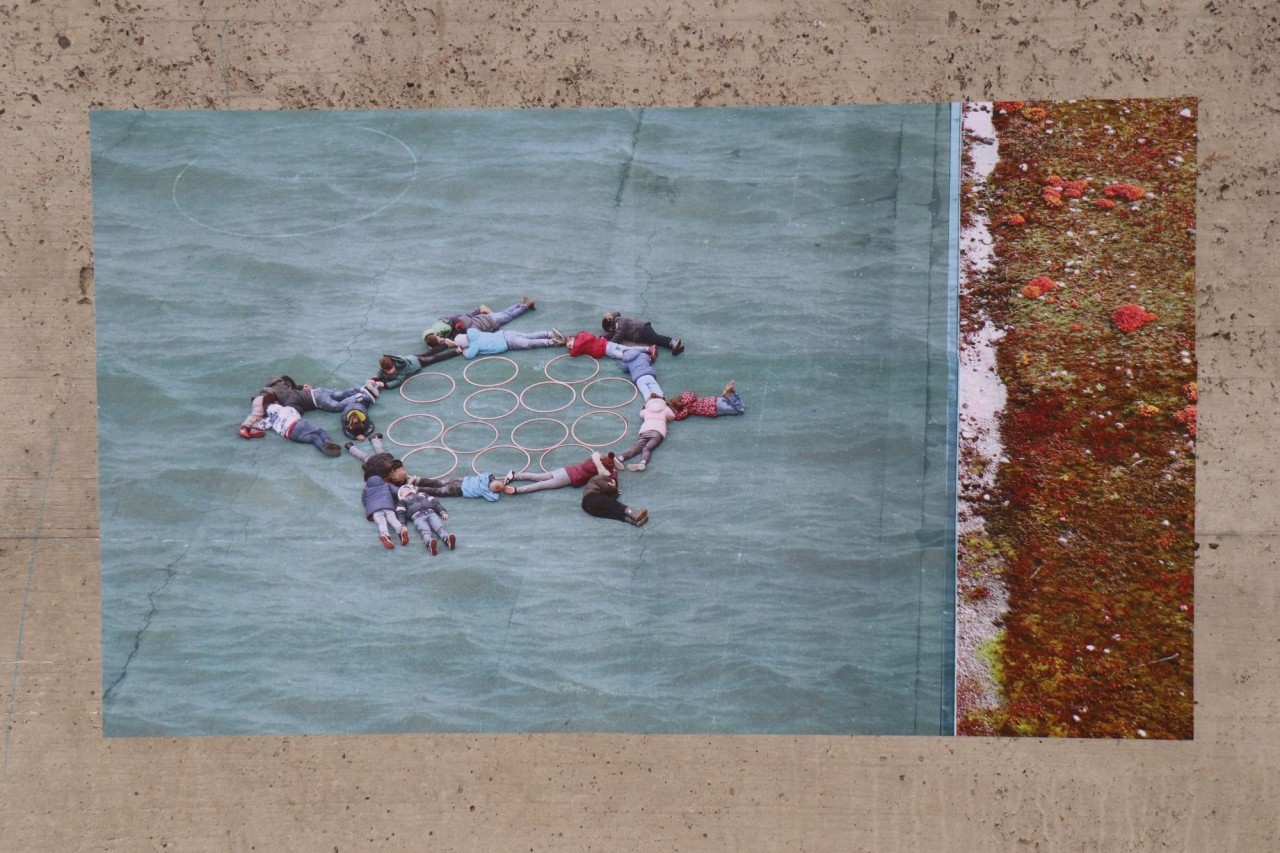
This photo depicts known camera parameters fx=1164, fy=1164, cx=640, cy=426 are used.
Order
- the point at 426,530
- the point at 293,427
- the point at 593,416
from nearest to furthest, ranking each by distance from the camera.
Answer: the point at 426,530 → the point at 293,427 → the point at 593,416

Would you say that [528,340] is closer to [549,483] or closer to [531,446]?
[531,446]

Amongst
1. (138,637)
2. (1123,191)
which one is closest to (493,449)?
(138,637)

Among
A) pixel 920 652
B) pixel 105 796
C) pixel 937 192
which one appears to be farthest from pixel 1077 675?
pixel 105 796

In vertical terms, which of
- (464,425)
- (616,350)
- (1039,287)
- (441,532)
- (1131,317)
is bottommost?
→ (441,532)

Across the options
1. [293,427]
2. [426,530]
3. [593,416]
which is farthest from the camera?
[593,416]

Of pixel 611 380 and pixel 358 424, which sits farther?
pixel 611 380

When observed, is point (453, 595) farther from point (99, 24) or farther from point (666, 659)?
point (99, 24)

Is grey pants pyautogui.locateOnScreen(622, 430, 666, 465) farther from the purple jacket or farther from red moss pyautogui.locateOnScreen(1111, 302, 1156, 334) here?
red moss pyautogui.locateOnScreen(1111, 302, 1156, 334)
